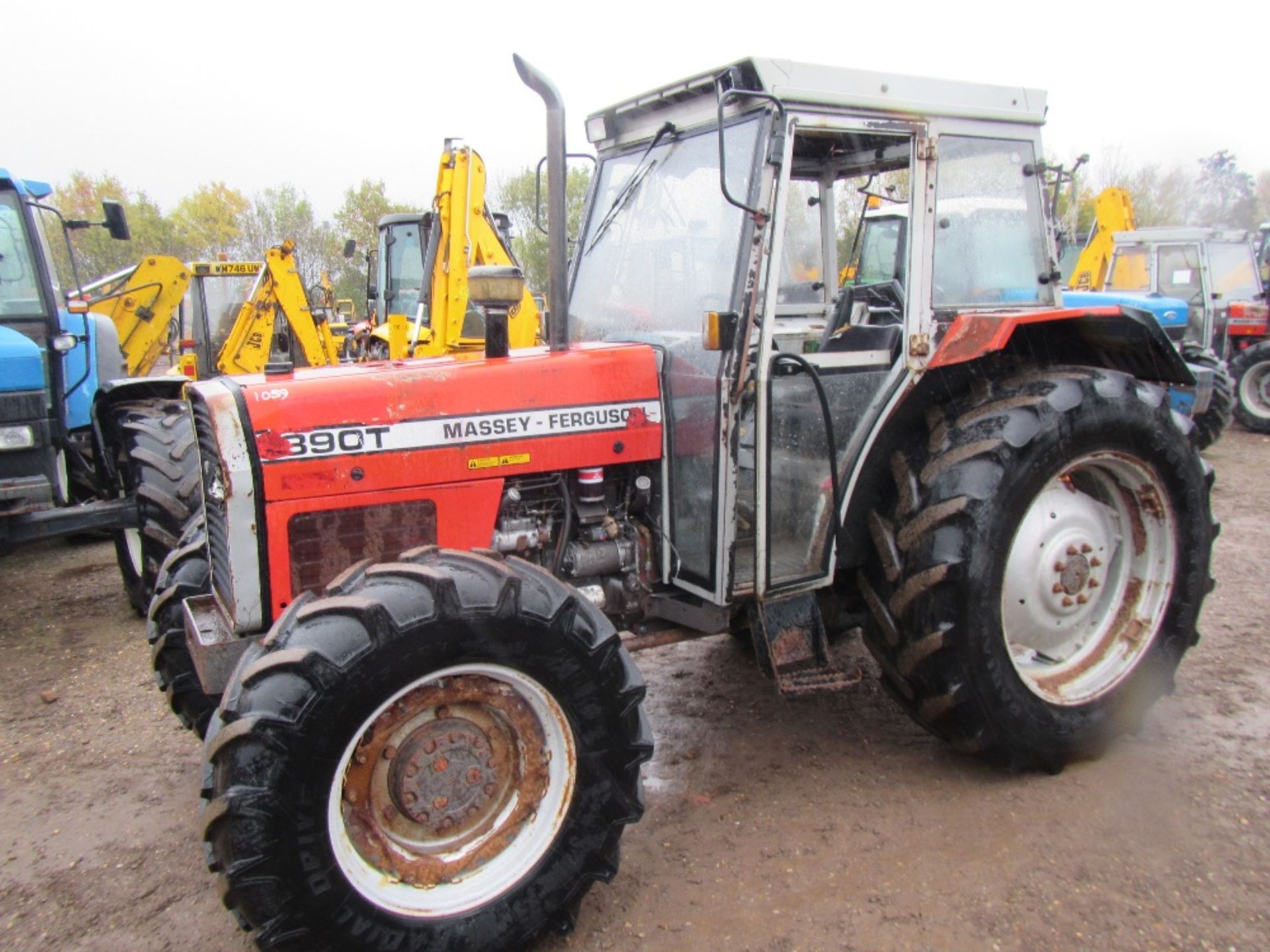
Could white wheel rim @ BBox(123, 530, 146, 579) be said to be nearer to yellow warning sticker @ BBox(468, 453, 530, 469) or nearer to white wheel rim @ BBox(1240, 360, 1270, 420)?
yellow warning sticker @ BBox(468, 453, 530, 469)

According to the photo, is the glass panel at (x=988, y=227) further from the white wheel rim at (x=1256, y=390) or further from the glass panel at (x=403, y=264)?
the white wheel rim at (x=1256, y=390)

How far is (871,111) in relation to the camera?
3.10m

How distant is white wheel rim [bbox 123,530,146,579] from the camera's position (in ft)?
18.2

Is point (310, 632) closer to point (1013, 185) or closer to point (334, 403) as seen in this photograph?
point (334, 403)

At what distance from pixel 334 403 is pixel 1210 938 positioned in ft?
9.27

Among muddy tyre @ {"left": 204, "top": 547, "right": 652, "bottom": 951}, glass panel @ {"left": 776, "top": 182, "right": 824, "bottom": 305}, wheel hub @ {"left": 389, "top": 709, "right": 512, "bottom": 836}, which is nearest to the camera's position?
muddy tyre @ {"left": 204, "top": 547, "right": 652, "bottom": 951}

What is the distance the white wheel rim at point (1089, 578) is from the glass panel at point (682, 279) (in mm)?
1185

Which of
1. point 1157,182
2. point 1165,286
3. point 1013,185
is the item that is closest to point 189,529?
point 1013,185

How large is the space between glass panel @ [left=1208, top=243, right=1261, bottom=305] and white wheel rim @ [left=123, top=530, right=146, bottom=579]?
11777 mm

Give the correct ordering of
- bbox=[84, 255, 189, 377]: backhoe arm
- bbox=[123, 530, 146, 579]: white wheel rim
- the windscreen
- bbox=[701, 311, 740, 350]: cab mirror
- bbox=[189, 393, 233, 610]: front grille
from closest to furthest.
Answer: bbox=[189, 393, 233, 610]: front grille
bbox=[701, 311, 740, 350]: cab mirror
the windscreen
bbox=[123, 530, 146, 579]: white wheel rim
bbox=[84, 255, 189, 377]: backhoe arm

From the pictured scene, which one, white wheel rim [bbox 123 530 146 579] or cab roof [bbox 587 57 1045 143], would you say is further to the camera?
white wheel rim [bbox 123 530 146 579]

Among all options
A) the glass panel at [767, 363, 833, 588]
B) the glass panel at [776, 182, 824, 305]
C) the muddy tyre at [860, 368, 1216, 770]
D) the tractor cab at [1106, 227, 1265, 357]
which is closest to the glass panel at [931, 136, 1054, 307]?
the muddy tyre at [860, 368, 1216, 770]

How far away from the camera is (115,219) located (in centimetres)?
618

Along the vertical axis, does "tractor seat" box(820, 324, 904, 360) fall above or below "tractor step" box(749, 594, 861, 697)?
above
